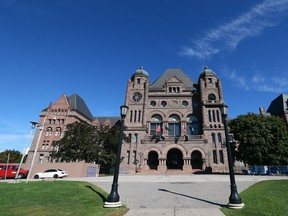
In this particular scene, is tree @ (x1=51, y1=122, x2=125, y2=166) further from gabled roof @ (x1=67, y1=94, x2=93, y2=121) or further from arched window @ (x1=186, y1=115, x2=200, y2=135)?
gabled roof @ (x1=67, y1=94, x2=93, y2=121)

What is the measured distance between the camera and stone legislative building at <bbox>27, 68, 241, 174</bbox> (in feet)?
129

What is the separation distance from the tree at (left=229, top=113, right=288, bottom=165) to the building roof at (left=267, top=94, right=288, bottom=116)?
993 inches

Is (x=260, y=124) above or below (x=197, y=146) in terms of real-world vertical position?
above

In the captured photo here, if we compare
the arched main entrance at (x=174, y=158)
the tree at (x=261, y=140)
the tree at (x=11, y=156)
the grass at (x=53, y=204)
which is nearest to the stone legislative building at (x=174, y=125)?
the arched main entrance at (x=174, y=158)

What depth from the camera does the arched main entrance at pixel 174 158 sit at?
42625 millimetres

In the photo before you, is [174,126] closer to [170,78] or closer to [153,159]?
[153,159]

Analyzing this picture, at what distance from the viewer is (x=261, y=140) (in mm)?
34344

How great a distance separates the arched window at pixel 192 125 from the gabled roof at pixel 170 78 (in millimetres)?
8462

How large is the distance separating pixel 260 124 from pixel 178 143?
16182 millimetres

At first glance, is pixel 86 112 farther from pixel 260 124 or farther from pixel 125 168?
pixel 260 124

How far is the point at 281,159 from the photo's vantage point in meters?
33.9

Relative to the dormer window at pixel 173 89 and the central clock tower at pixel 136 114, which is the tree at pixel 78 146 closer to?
the central clock tower at pixel 136 114

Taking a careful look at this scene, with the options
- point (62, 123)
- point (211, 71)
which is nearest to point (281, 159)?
point (211, 71)

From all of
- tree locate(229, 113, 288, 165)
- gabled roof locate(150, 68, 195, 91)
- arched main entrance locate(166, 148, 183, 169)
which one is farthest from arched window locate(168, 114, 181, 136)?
tree locate(229, 113, 288, 165)
